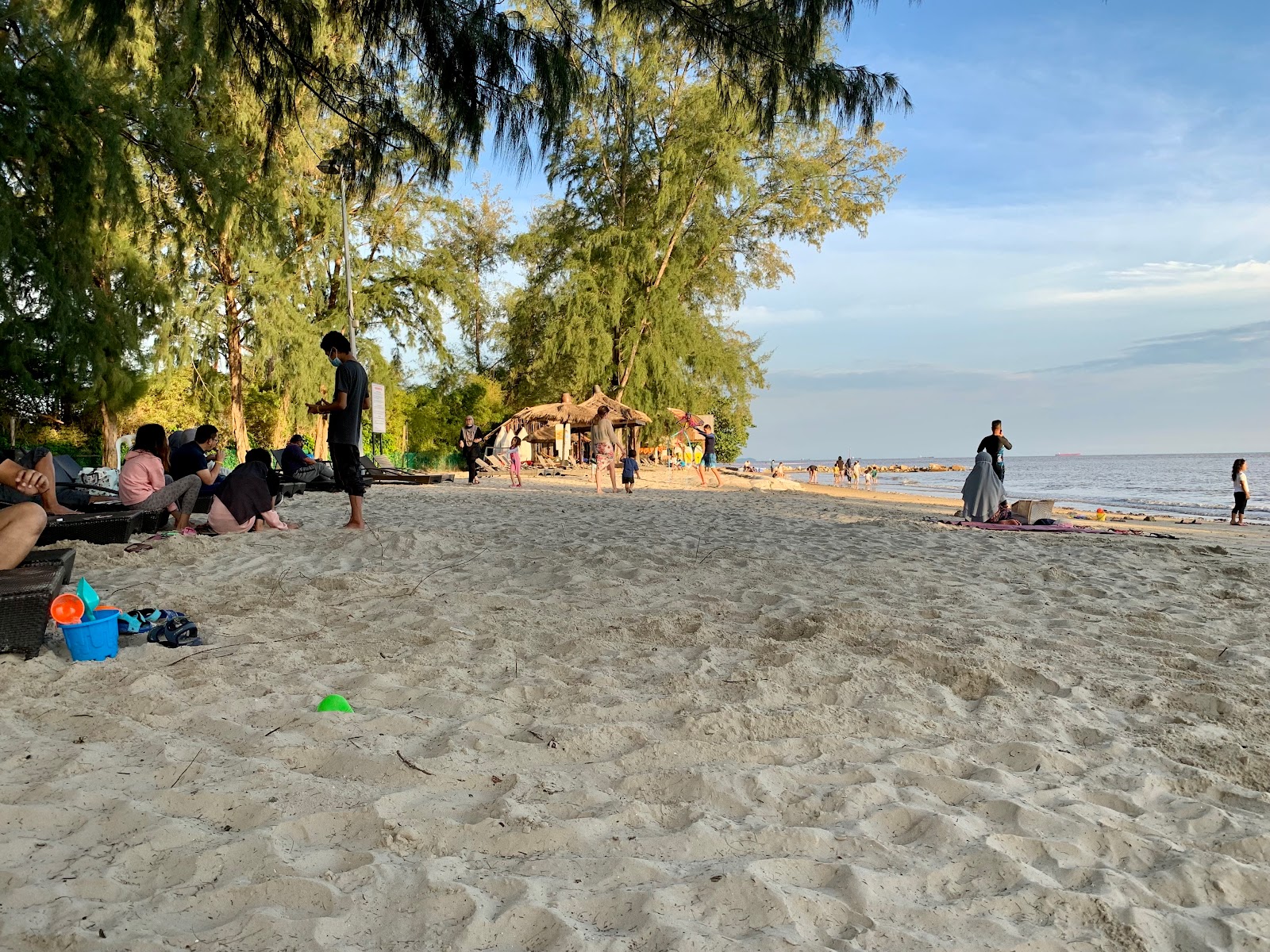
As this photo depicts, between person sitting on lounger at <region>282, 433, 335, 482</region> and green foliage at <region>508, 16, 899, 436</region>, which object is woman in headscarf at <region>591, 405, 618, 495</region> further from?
green foliage at <region>508, 16, 899, 436</region>

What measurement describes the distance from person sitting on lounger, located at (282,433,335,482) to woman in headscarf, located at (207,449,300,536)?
215 inches

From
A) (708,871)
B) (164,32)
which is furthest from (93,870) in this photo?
(164,32)

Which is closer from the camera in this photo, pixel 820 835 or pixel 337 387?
pixel 820 835

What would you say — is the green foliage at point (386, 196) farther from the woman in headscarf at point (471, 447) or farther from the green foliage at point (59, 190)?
the woman in headscarf at point (471, 447)

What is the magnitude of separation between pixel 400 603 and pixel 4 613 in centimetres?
195

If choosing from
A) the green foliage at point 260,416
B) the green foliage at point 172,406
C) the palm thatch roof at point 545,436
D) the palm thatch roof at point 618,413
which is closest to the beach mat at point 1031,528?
the palm thatch roof at point 618,413

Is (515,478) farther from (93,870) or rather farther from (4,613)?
(93,870)

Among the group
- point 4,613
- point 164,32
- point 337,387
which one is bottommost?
point 4,613

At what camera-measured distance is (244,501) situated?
8016mm

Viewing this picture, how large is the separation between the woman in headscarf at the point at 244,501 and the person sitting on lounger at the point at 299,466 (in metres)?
5.46

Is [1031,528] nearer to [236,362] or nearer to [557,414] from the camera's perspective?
[557,414]

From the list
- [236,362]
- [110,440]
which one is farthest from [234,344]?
[110,440]

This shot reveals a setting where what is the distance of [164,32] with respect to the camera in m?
7.83

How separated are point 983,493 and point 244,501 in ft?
29.9
